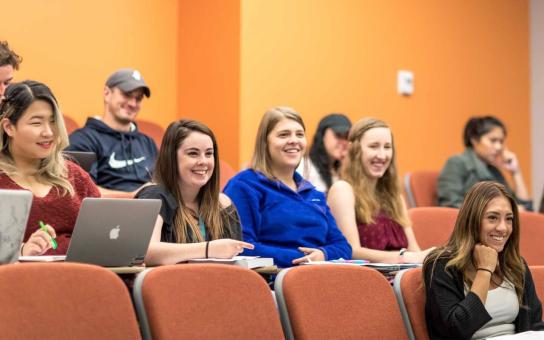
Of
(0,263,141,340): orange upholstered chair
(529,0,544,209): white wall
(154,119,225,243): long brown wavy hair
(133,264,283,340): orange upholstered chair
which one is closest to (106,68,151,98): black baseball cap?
(154,119,225,243): long brown wavy hair

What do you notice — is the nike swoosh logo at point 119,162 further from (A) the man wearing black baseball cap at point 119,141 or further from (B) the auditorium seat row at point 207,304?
(B) the auditorium seat row at point 207,304

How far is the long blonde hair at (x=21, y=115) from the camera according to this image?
3.12 metres

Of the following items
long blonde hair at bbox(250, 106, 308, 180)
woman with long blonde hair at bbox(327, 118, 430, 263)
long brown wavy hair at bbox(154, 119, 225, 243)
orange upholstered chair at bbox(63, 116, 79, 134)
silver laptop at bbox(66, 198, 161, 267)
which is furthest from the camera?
orange upholstered chair at bbox(63, 116, 79, 134)

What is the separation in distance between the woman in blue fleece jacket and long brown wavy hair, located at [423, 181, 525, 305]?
59 centimetres

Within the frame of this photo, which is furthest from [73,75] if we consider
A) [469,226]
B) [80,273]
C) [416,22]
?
[80,273]

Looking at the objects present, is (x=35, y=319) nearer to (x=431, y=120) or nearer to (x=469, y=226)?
(x=469, y=226)

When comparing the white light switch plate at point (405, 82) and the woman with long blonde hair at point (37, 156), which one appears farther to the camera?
the white light switch plate at point (405, 82)

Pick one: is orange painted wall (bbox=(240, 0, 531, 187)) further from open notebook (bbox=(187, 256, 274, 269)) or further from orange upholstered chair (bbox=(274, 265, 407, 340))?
orange upholstered chair (bbox=(274, 265, 407, 340))

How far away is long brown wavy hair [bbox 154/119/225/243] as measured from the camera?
10.9 feet

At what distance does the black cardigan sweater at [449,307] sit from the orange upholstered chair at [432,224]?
123cm

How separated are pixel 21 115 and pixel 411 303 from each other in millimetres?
1422

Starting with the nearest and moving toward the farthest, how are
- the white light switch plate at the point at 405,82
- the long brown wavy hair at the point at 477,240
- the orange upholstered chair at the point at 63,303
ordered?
the orange upholstered chair at the point at 63,303
the long brown wavy hair at the point at 477,240
the white light switch plate at the point at 405,82

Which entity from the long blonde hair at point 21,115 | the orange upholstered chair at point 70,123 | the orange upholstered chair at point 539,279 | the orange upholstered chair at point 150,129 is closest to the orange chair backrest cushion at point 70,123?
the orange upholstered chair at point 70,123

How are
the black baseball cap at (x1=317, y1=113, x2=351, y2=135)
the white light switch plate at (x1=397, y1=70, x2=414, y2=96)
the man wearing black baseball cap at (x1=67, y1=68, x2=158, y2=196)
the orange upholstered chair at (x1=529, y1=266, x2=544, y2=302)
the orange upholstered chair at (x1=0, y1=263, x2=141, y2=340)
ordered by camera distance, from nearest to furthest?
the orange upholstered chair at (x1=0, y1=263, x2=141, y2=340), the orange upholstered chair at (x1=529, y1=266, x2=544, y2=302), the man wearing black baseball cap at (x1=67, y1=68, x2=158, y2=196), the black baseball cap at (x1=317, y1=113, x2=351, y2=135), the white light switch plate at (x1=397, y1=70, x2=414, y2=96)
